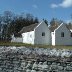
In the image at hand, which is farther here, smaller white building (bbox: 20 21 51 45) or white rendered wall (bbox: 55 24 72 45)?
smaller white building (bbox: 20 21 51 45)

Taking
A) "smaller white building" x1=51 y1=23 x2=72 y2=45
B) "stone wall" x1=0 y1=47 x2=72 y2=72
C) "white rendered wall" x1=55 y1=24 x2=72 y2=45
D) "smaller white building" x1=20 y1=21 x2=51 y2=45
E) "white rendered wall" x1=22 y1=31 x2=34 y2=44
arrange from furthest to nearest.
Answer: "white rendered wall" x1=22 y1=31 x2=34 y2=44 → "smaller white building" x1=20 y1=21 x2=51 y2=45 → "white rendered wall" x1=55 y1=24 x2=72 y2=45 → "smaller white building" x1=51 y1=23 x2=72 y2=45 → "stone wall" x1=0 y1=47 x2=72 y2=72

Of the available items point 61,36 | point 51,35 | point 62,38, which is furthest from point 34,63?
point 51,35

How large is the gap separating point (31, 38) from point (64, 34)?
22.6ft

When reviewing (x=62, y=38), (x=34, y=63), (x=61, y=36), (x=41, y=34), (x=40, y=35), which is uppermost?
(x=41, y=34)

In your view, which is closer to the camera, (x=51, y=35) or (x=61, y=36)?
(x=61, y=36)

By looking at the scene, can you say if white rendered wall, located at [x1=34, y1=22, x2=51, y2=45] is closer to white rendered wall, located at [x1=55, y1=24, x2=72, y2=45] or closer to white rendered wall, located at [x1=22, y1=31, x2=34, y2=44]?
white rendered wall, located at [x1=22, y1=31, x2=34, y2=44]

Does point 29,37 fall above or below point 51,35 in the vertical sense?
below

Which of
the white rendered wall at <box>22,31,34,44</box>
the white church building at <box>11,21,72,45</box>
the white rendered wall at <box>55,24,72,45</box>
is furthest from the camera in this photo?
the white rendered wall at <box>22,31,34,44</box>

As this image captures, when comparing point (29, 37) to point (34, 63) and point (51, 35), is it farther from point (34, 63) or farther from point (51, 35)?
point (34, 63)

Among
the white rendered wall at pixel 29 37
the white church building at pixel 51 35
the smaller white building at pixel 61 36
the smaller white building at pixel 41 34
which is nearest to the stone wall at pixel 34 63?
the smaller white building at pixel 61 36

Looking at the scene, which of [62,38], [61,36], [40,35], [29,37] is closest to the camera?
[61,36]

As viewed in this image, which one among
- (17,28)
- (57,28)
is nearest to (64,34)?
(57,28)

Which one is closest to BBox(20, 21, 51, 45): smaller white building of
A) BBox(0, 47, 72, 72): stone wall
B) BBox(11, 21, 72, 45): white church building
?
BBox(11, 21, 72, 45): white church building

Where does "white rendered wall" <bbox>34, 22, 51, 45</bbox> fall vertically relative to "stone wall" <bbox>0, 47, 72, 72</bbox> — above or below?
above
